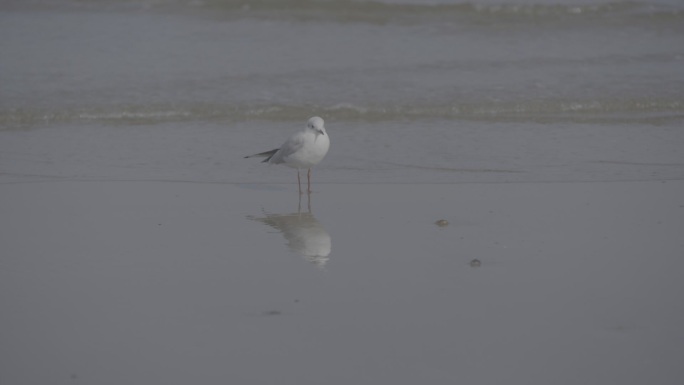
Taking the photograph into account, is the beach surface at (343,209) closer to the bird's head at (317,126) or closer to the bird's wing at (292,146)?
the bird's wing at (292,146)

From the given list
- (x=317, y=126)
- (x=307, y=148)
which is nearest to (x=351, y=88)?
(x=317, y=126)

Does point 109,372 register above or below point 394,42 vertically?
below

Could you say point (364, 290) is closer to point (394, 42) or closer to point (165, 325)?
point (165, 325)

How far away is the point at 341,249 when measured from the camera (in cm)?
483

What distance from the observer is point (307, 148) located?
634 cm

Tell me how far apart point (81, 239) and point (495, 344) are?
231cm

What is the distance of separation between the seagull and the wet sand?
0.32 m

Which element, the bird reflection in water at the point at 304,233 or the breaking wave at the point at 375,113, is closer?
the bird reflection in water at the point at 304,233

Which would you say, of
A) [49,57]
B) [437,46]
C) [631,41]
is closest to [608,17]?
[631,41]

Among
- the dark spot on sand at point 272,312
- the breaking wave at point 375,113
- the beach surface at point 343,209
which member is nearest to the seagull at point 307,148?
the beach surface at point 343,209

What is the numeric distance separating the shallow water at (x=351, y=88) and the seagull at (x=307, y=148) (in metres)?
0.25

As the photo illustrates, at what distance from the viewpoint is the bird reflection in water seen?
4766 mm

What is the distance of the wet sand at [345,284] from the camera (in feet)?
11.5

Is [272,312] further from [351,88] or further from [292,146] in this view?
[351,88]
